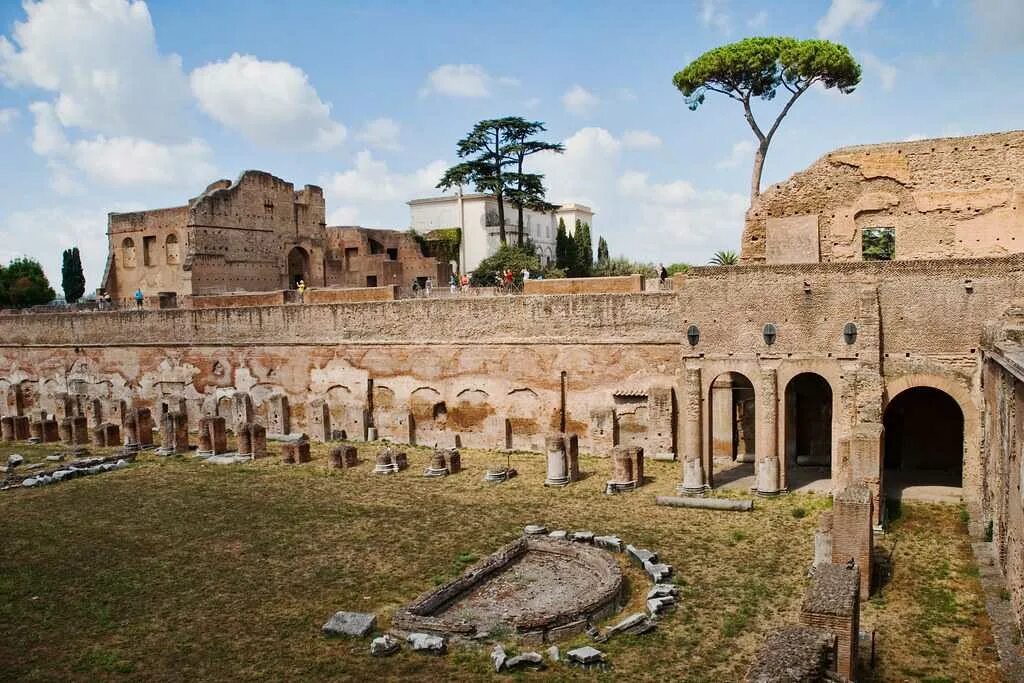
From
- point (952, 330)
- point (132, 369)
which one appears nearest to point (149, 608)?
point (952, 330)

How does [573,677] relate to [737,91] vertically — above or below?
below

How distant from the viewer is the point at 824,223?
17.2m

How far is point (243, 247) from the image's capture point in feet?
101

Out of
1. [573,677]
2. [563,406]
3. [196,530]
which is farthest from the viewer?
[563,406]

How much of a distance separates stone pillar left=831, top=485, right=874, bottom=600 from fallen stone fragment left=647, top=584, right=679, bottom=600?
1.97 meters

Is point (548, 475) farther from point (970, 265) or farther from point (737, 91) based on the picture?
point (737, 91)

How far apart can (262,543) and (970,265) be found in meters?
12.0

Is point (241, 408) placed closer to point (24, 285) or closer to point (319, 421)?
point (319, 421)

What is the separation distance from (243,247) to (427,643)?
24352 mm

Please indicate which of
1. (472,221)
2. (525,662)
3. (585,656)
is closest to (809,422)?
(585,656)

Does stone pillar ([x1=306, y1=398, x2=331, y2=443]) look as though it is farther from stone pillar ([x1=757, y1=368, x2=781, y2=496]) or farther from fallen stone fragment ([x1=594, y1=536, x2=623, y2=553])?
stone pillar ([x1=757, y1=368, x2=781, y2=496])

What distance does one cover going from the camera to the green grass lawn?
8.72m

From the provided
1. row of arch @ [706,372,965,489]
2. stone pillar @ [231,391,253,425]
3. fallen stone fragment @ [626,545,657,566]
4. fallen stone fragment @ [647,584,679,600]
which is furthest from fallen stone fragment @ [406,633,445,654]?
stone pillar @ [231,391,253,425]

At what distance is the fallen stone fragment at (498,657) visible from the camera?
27.5ft
